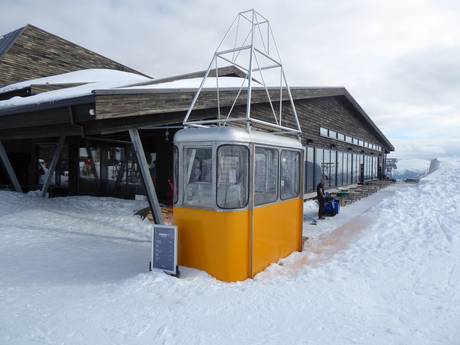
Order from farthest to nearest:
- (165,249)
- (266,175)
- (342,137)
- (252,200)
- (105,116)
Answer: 1. (342,137)
2. (105,116)
3. (266,175)
4. (252,200)
5. (165,249)

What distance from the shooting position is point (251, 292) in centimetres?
512

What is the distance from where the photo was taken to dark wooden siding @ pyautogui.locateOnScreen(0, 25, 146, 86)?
17000 millimetres

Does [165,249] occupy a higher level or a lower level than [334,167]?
lower

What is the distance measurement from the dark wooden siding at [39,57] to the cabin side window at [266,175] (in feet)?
52.0

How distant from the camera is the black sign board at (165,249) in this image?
18.3ft

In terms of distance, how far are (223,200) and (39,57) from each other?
17375 mm

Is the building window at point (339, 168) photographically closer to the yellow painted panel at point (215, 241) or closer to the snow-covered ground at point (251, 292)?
the snow-covered ground at point (251, 292)

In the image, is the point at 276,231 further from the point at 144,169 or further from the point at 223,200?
the point at 144,169

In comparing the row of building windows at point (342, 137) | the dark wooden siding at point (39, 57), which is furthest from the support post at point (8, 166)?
the row of building windows at point (342, 137)

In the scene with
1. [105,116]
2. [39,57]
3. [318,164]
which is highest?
[39,57]

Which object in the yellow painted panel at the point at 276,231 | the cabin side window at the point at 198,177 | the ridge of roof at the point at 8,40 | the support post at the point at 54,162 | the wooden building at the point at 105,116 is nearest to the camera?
the cabin side window at the point at 198,177

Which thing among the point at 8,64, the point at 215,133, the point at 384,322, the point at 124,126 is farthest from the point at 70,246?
the point at 8,64

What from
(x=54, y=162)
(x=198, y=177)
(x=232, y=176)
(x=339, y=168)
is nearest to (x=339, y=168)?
(x=339, y=168)

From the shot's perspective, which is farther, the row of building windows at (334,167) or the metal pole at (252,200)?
the row of building windows at (334,167)
